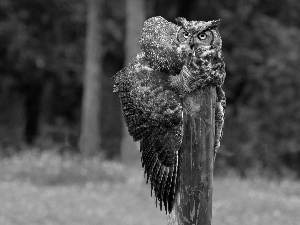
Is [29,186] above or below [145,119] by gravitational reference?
below

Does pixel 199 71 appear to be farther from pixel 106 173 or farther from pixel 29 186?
pixel 106 173

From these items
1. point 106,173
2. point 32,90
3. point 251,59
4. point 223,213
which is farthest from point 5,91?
point 223,213

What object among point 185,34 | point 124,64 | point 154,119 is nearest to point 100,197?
point 154,119

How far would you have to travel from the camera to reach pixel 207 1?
1967 cm

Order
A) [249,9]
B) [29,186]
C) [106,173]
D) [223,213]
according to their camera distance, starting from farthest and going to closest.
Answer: [249,9]
[106,173]
[29,186]
[223,213]

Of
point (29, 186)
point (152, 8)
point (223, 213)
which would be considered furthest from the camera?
point (152, 8)

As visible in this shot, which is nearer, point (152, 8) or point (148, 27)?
point (148, 27)

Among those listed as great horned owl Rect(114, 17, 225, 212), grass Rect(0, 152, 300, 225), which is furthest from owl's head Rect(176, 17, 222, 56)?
grass Rect(0, 152, 300, 225)

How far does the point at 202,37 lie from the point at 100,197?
826 cm

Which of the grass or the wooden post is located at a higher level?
the wooden post

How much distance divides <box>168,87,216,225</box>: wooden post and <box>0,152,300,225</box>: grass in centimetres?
594

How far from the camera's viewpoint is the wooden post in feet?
8.48

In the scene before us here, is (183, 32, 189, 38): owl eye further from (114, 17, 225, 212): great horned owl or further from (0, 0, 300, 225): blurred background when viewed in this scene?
(0, 0, 300, 225): blurred background

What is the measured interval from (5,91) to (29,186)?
12.0m
